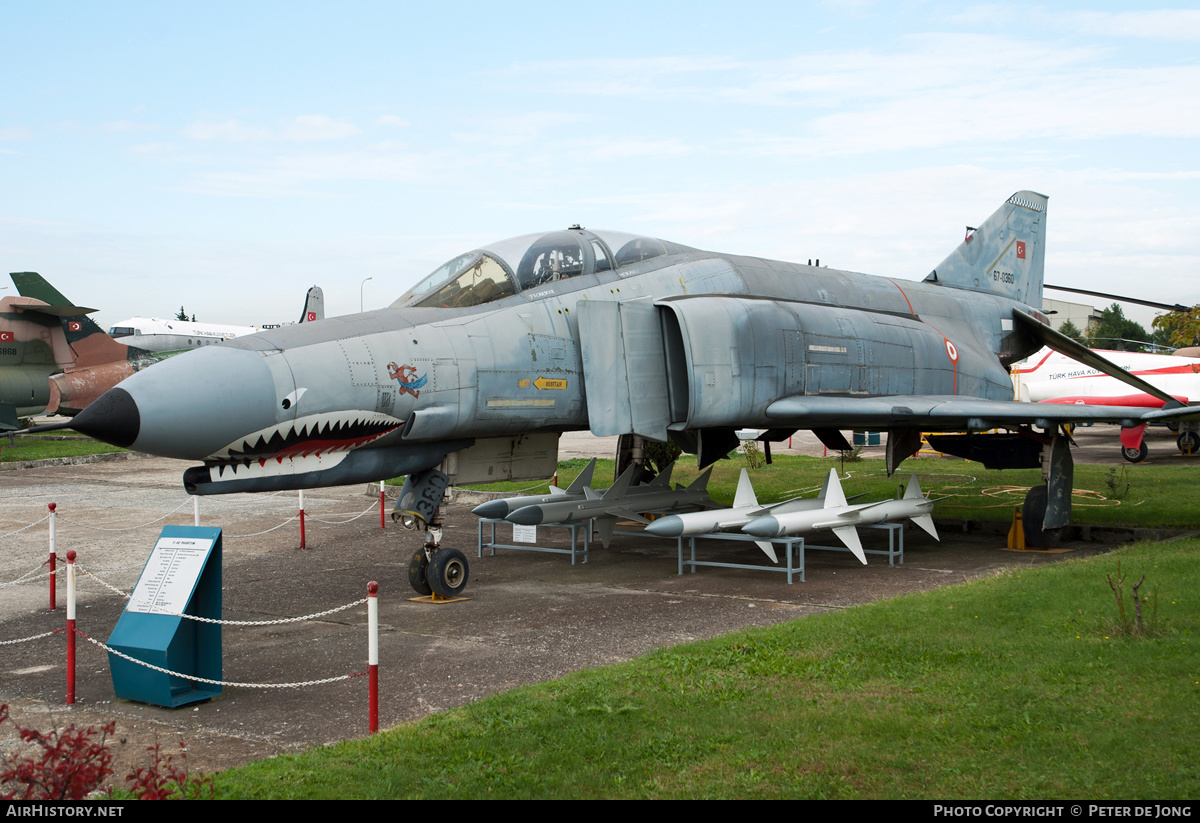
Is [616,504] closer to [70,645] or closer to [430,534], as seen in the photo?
[430,534]

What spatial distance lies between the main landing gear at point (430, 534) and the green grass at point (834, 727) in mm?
3327

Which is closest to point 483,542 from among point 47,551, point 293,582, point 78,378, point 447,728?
point 293,582

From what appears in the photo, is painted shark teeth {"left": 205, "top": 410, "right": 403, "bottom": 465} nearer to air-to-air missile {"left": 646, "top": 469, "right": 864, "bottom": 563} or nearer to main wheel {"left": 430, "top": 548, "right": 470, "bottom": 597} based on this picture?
main wheel {"left": 430, "top": 548, "right": 470, "bottom": 597}

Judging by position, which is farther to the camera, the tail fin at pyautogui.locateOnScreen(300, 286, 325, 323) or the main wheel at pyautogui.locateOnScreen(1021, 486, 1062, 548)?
the tail fin at pyautogui.locateOnScreen(300, 286, 325, 323)

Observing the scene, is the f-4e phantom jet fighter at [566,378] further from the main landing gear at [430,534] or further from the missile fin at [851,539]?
the missile fin at [851,539]

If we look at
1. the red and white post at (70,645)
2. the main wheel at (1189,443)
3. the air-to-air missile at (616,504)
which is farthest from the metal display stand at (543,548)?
the main wheel at (1189,443)

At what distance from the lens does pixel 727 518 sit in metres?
10.7

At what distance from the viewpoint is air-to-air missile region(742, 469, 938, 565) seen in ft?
33.9

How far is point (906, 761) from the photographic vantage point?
459 centimetres

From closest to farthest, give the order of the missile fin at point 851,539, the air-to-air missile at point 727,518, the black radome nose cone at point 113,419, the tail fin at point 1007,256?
the black radome nose cone at point 113,419
the air-to-air missile at point 727,518
the missile fin at point 851,539
the tail fin at point 1007,256

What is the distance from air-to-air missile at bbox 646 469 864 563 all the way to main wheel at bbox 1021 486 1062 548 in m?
3.19

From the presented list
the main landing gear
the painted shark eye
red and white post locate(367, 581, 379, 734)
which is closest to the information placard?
the painted shark eye

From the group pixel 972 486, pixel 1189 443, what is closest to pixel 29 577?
pixel 972 486

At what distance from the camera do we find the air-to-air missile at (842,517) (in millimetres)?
10341
